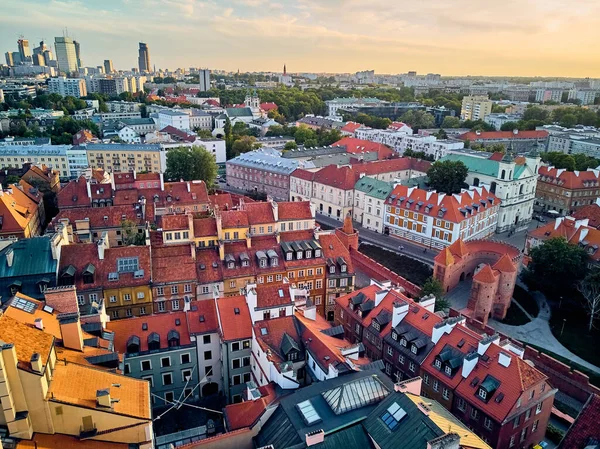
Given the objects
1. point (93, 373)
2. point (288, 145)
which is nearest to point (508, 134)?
point (288, 145)

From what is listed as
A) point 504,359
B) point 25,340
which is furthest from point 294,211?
point 25,340

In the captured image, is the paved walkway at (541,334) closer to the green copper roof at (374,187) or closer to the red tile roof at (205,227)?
the green copper roof at (374,187)

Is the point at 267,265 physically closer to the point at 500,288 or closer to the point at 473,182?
the point at 500,288

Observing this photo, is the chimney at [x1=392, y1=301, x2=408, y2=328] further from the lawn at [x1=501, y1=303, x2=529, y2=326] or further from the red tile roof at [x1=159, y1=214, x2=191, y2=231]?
the red tile roof at [x1=159, y1=214, x2=191, y2=231]

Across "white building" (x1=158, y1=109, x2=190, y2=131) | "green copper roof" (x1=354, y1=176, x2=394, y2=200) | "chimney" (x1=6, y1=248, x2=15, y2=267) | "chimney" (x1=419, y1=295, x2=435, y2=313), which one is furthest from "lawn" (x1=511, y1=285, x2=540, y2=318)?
"white building" (x1=158, y1=109, x2=190, y2=131)

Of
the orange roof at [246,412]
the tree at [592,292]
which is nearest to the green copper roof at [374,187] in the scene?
the tree at [592,292]

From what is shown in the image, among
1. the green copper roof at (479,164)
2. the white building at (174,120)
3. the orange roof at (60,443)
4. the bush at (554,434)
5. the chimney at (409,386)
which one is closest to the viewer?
the orange roof at (60,443)
